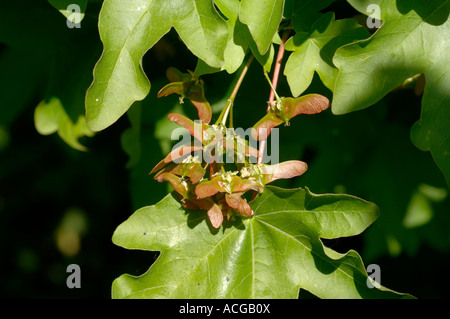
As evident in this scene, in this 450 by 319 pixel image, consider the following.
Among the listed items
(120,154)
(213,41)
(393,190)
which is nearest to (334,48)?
(213,41)

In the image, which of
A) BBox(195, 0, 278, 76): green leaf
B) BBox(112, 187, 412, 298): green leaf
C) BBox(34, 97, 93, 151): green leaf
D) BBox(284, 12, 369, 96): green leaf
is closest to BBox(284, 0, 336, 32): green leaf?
BBox(284, 12, 369, 96): green leaf

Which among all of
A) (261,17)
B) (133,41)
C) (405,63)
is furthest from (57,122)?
(405,63)

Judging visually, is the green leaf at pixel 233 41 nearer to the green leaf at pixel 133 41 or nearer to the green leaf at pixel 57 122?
the green leaf at pixel 133 41

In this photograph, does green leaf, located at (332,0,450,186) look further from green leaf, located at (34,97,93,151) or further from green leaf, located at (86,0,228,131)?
green leaf, located at (34,97,93,151)

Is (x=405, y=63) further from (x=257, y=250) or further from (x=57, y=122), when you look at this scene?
(x=57, y=122)

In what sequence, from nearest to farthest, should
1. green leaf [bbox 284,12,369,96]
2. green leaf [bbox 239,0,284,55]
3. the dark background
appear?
green leaf [bbox 239,0,284,55] < green leaf [bbox 284,12,369,96] < the dark background

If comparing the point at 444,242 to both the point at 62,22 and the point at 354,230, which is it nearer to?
the point at 354,230
